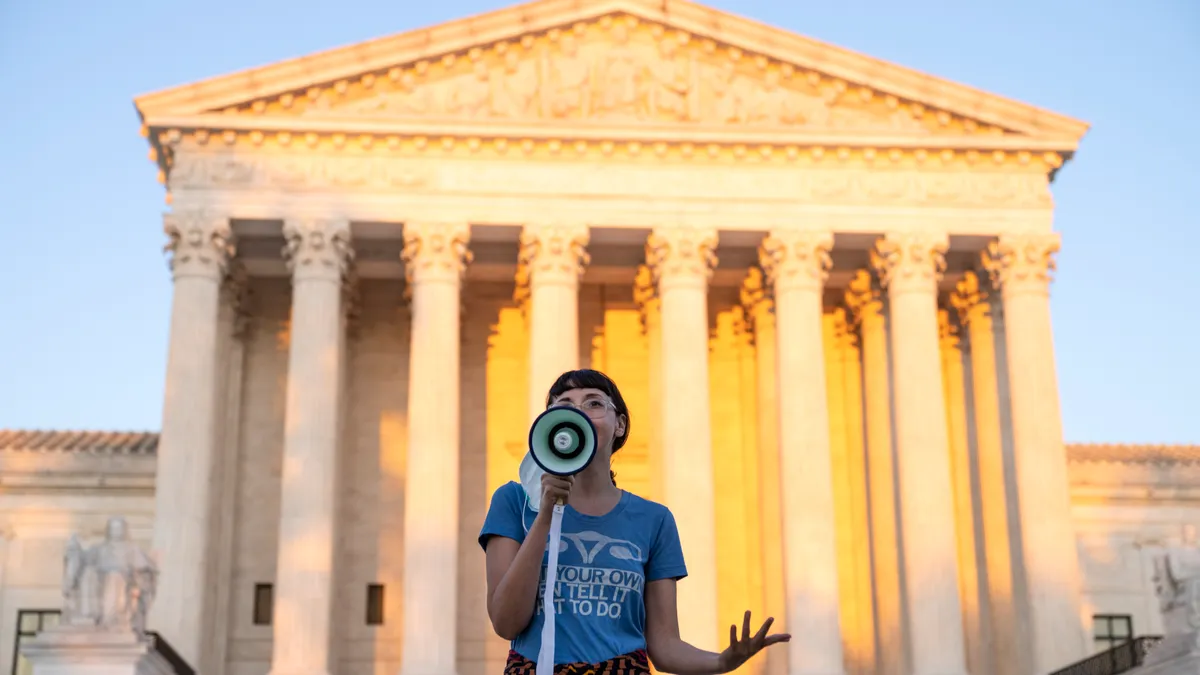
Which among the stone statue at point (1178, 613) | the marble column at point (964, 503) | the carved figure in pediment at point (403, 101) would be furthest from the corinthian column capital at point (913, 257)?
the carved figure in pediment at point (403, 101)

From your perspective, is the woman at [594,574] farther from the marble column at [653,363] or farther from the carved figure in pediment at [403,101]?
the carved figure in pediment at [403,101]

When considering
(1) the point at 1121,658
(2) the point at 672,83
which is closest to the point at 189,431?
(2) the point at 672,83

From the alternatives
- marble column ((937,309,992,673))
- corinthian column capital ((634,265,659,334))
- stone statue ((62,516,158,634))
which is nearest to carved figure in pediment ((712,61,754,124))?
corinthian column capital ((634,265,659,334))

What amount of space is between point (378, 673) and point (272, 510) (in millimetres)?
5212

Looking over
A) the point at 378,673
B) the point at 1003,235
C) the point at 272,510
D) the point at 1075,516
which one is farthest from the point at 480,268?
the point at 1075,516

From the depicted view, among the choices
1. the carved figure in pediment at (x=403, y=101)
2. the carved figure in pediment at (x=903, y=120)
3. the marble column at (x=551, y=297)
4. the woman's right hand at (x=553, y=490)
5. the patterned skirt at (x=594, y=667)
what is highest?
the carved figure in pediment at (x=403, y=101)

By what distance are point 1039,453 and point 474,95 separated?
54.3ft

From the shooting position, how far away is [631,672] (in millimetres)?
5859

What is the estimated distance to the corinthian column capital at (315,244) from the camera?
37.8 metres

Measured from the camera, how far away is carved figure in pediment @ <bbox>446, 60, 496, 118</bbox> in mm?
38844

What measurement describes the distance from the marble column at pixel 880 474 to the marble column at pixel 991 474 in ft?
7.72

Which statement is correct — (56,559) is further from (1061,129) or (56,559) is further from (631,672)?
(631,672)

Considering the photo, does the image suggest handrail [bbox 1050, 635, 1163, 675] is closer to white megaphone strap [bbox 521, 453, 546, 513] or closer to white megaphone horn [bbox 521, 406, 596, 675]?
white megaphone strap [bbox 521, 453, 546, 513]

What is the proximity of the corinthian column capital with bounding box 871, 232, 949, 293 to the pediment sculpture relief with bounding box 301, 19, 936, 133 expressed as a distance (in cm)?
286
